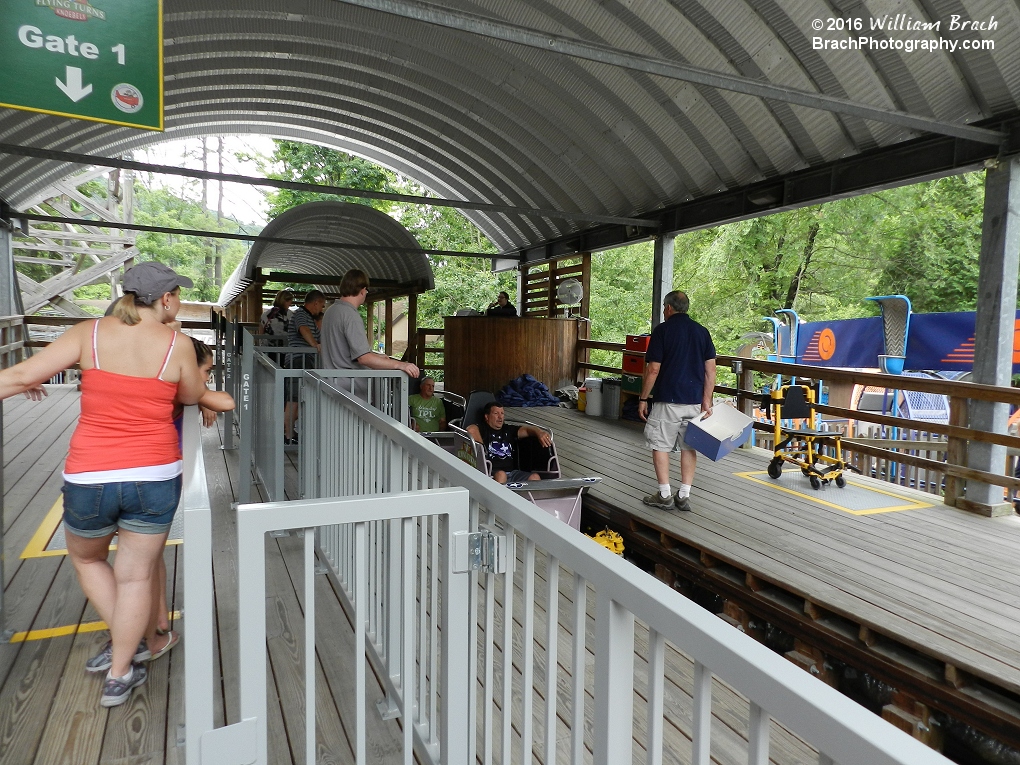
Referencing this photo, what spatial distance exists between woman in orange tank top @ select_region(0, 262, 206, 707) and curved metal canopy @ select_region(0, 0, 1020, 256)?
2.45m

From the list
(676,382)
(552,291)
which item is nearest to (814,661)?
(676,382)

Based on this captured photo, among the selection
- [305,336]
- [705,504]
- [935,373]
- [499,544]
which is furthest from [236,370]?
[935,373]

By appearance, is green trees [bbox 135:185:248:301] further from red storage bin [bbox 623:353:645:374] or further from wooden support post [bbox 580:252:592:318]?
red storage bin [bbox 623:353:645:374]

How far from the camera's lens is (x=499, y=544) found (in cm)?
169

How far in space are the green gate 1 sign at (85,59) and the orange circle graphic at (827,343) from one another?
1219 cm

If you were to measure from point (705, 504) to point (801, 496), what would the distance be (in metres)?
0.92

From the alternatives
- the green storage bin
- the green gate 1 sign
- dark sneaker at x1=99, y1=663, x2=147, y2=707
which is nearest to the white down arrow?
the green gate 1 sign

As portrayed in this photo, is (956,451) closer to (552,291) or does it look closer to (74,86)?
(74,86)

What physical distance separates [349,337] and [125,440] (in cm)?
207

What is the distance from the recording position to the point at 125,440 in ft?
7.50

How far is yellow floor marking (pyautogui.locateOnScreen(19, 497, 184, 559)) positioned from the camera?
3.98m

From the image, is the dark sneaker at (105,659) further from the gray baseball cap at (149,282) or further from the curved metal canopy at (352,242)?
the curved metal canopy at (352,242)

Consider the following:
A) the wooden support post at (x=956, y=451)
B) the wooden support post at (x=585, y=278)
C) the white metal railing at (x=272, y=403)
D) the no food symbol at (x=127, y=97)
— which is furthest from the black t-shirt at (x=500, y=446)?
the wooden support post at (x=585, y=278)

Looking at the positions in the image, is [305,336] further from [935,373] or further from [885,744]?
[935,373]
